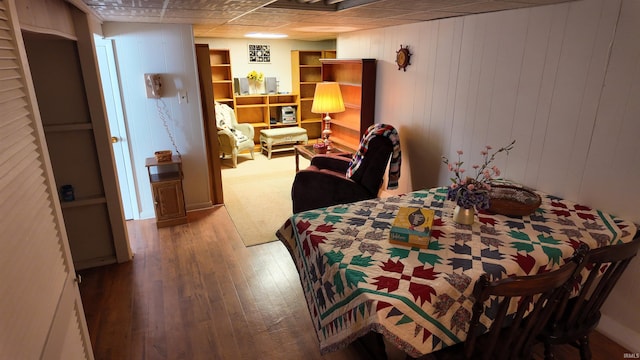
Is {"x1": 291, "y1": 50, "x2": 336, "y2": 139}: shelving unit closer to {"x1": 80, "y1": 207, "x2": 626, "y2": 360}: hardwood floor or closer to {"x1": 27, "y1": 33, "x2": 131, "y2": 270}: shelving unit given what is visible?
{"x1": 80, "y1": 207, "x2": 626, "y2": 360}: hardwood floor

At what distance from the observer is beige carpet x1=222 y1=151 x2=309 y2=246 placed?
3682mm

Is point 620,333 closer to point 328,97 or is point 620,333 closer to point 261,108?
point 328,97

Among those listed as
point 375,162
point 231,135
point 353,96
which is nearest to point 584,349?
point 375,162

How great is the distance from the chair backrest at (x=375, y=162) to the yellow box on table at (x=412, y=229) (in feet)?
4.21

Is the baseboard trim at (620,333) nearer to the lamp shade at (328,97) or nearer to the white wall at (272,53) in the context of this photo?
the lamp shade at (328,97)

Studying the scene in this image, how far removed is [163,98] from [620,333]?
413 cm

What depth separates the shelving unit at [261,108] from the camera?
6.82 meters

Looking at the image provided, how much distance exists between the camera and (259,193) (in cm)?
468

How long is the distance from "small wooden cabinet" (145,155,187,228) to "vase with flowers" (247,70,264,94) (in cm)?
340

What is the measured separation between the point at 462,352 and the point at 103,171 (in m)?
2.78

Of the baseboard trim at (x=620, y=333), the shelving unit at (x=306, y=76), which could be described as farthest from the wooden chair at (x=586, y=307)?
the shelving unit at (x=306, y=76)

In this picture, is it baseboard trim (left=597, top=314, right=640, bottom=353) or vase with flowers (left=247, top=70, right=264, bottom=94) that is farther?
vase with flowers (left=247, top=70, right=264, bottom=94)

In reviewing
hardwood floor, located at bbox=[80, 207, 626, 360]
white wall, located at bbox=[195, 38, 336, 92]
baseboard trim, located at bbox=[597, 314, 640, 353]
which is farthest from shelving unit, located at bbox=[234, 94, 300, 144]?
baseboard trim, located at bbox=[597, 314, 640, 353]

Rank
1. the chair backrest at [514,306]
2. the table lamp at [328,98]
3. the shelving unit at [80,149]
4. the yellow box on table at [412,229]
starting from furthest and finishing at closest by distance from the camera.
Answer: the table lamp at [328,98], the shelving unit at [80,149], the yellow box on table at [412,229], the chair backrest at [514,306]
